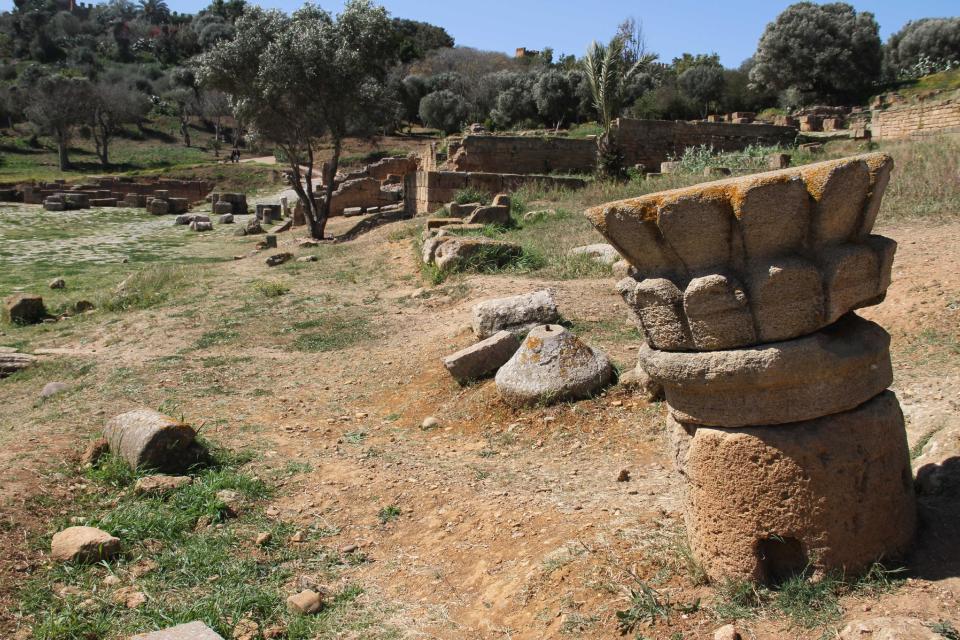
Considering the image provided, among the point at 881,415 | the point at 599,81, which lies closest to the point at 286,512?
the point at 881,415

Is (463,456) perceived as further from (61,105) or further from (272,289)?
(61,105)

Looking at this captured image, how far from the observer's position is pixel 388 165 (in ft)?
88.6

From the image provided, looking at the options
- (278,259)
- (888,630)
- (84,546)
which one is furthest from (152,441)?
(278,259)

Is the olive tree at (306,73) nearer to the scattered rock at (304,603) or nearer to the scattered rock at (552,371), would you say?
the scattered rock at (552,371)

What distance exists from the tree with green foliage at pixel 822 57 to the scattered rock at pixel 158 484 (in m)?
39.1

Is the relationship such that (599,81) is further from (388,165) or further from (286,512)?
(286,512)

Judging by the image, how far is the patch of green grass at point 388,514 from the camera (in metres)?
4.58

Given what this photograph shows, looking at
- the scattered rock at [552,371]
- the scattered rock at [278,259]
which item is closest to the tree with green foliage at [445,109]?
the scattered rock at [278,259]

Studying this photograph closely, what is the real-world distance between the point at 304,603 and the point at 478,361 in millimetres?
3170

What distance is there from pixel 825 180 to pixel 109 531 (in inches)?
158

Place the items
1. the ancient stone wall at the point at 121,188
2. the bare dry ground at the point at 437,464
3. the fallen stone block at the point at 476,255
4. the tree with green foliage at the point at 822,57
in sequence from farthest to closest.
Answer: the tree with green foliage at the point at 822,57 → the ancient stone wall at the point at 121,188 → the fallen stone block at the point at 476,255 → the bare dry ground at the point at 437,464

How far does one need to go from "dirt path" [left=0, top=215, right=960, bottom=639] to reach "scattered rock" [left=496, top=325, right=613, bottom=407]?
13 cm

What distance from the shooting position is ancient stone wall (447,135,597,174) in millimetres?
21516

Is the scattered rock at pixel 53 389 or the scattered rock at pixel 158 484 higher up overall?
the scattered rock at pixel 158 484
